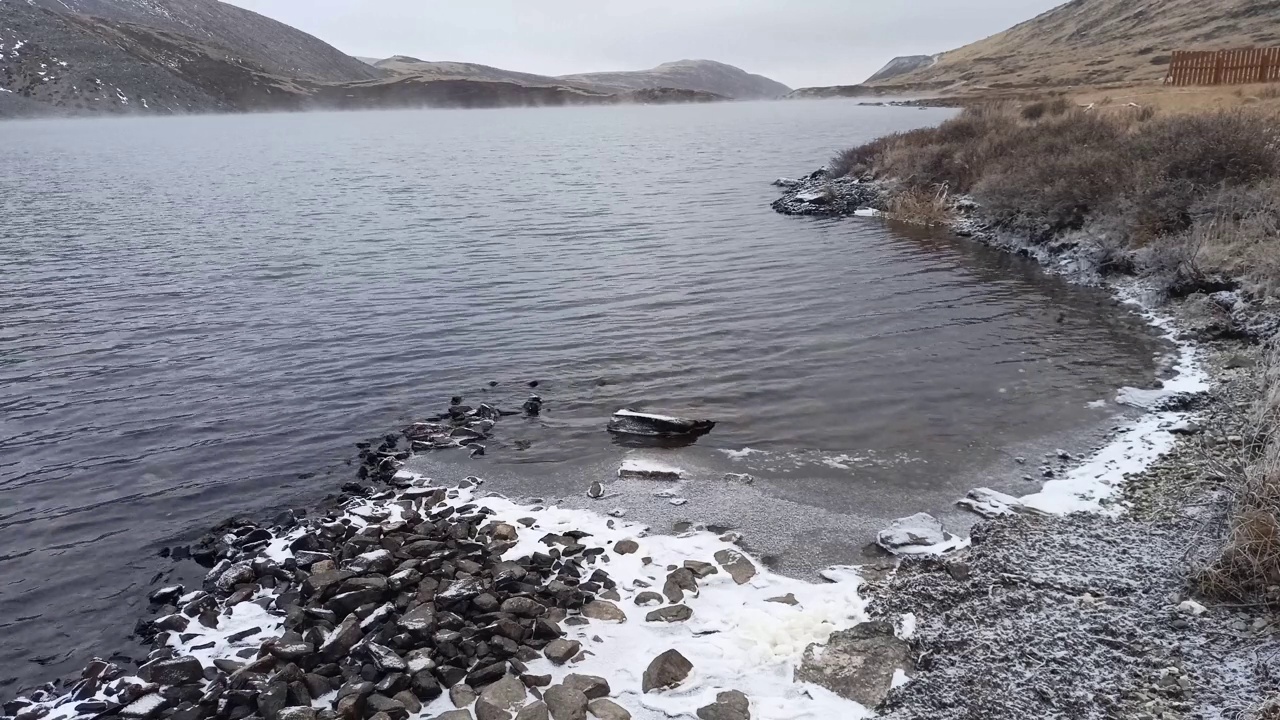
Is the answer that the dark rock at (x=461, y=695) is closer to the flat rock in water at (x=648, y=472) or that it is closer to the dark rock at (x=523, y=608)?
the dark rock at (x=523, y=608)

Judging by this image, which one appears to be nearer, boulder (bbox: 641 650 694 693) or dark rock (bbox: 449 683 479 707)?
dark rock (bbox: 449 683 479 707)

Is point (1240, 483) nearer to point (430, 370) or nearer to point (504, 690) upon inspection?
point (504, 690)

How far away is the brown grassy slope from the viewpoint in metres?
82.7

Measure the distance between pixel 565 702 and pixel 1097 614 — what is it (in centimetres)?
485

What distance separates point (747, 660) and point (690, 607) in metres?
0.99

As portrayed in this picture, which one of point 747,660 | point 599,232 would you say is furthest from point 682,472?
point 599,232

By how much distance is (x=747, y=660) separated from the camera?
679 centimetres

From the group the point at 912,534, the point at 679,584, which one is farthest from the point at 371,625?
the point at 912,534

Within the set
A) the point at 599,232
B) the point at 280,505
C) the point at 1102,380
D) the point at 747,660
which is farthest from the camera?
the point at 599,232

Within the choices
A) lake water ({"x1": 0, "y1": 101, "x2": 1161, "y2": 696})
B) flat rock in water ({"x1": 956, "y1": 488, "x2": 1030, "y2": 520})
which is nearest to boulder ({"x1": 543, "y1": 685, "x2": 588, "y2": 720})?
lake water ({"x1": 0, "y1": 101, "x2": 1161, "y2": 696})

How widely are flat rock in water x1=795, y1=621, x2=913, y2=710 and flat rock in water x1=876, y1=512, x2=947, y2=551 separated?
5.55ft

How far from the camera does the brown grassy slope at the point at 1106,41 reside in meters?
82.7

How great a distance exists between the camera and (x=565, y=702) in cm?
620

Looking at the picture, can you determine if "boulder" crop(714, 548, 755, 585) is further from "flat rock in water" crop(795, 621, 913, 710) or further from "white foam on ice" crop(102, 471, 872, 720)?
"flat rock in water" crop(795, 621, 913, 710)
